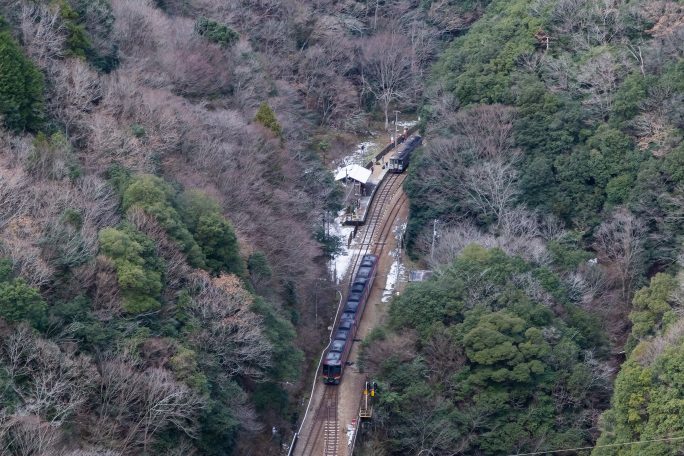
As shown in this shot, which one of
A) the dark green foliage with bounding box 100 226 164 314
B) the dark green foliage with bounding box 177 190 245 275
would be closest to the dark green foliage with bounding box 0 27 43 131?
the dark green foliage with bounding box 177 190 245 275

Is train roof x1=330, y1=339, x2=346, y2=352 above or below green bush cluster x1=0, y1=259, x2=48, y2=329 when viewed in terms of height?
below

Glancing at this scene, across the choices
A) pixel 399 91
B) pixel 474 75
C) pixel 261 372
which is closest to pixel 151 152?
pixel 261 372

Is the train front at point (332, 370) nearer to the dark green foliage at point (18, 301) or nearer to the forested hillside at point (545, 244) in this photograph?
the forested hillside at point (545, 244)

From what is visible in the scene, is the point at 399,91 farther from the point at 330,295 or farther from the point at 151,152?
the point at 151,152

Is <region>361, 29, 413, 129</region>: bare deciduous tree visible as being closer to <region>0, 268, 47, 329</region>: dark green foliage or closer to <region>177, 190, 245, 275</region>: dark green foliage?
<region>177, 190, 245, 275</region>: dark green foliage

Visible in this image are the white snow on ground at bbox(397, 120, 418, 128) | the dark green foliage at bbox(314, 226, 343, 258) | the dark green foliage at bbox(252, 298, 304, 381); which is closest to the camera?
the dark green foliage at bbox(252, 298, 304, 381)

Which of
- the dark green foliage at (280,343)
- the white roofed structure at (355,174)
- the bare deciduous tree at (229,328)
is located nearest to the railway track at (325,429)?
the dark green foliage at (280,343)

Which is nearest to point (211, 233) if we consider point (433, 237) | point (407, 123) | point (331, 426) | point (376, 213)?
point (331, 426)
